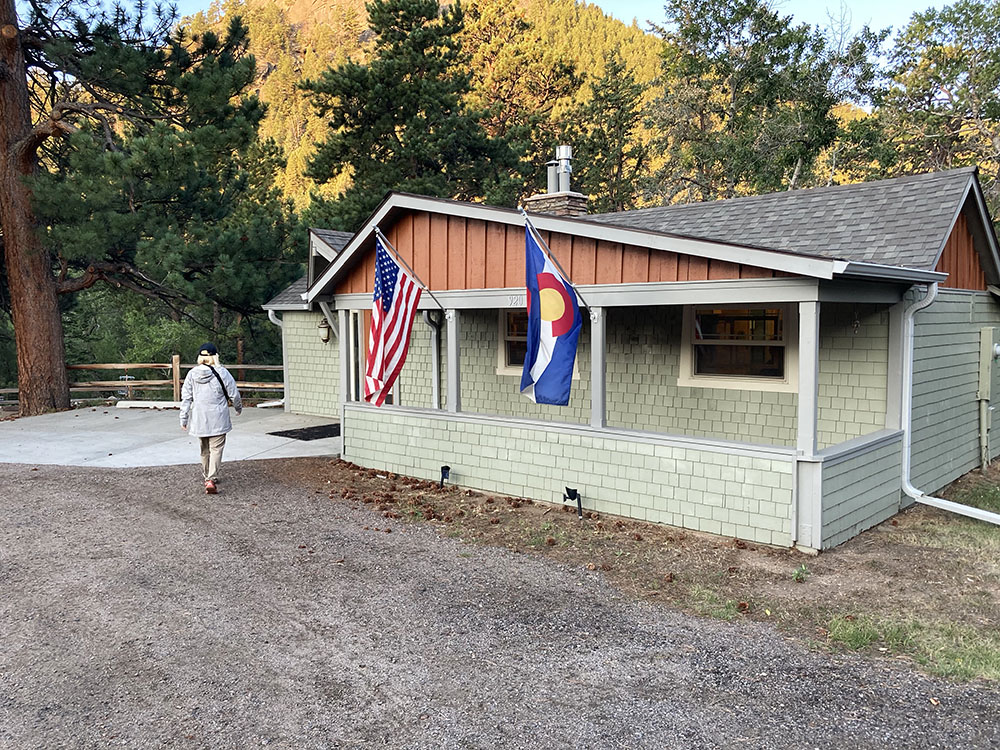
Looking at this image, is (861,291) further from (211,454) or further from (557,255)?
(211,454)

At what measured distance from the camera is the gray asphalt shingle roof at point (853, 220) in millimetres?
8430

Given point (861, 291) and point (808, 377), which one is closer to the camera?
Result: point (808, 377)

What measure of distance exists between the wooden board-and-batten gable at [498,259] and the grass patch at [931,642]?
10.4ft

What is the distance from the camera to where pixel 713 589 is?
5.93m

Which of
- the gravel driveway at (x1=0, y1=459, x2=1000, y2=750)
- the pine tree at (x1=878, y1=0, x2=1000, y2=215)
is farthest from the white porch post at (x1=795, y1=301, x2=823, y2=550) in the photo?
the pine tree at (x1=878, y1=0, x2=1000, y2=215)

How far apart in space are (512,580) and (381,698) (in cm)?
213

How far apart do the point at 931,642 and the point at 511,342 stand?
7897mm

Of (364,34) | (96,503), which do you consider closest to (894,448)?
(96,503)

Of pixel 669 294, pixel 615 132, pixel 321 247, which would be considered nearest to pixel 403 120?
pixel 615 132

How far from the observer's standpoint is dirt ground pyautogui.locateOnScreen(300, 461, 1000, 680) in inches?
198

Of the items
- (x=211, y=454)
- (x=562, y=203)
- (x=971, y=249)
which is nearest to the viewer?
(x=211, y=454)

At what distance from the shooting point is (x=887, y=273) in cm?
691

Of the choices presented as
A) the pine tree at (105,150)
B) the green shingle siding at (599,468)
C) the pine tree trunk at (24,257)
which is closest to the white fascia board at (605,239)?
the green shingle siding at (599,468)

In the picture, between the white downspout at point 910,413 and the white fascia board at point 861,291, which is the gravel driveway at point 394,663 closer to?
the white fascia board at point 861,291
